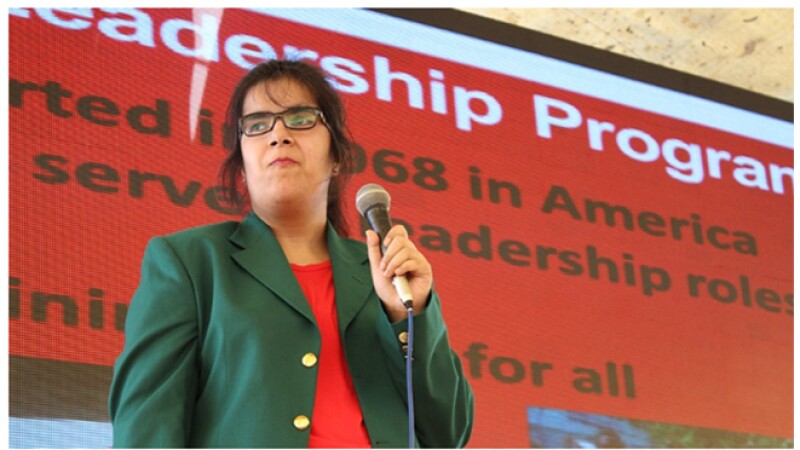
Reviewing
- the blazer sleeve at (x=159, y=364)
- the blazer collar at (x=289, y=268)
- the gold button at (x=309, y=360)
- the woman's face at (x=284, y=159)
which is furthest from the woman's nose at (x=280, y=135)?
the gold button at (x=309, y=360)

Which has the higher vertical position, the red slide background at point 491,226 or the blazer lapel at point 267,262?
the red slide background at point 491,226

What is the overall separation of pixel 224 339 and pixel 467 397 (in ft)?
1.19

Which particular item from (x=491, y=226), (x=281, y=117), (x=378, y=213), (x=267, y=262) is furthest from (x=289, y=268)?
(x=491, y=226)

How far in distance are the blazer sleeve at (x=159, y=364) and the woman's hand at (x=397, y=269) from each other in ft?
0.77

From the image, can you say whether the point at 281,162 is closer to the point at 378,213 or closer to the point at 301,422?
the point at 378,213

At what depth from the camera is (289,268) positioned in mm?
1428

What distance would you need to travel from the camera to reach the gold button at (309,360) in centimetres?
133

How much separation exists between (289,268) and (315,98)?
0.31m

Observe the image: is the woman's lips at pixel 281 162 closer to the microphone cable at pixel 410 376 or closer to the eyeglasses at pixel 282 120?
the eyeglasses at pixel 282 120

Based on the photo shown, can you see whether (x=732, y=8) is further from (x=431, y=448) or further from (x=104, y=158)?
(x=431, y=448)

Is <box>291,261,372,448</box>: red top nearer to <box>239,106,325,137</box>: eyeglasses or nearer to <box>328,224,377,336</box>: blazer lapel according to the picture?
<box>328,224,377,336</box>: blazer lapel

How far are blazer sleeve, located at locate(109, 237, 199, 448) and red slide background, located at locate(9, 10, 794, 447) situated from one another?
1.15m

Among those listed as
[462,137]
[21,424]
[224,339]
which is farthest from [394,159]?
[224,339]

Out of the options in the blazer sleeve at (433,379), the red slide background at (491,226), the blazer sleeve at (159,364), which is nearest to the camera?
the blazer sleeve at (159,364)
